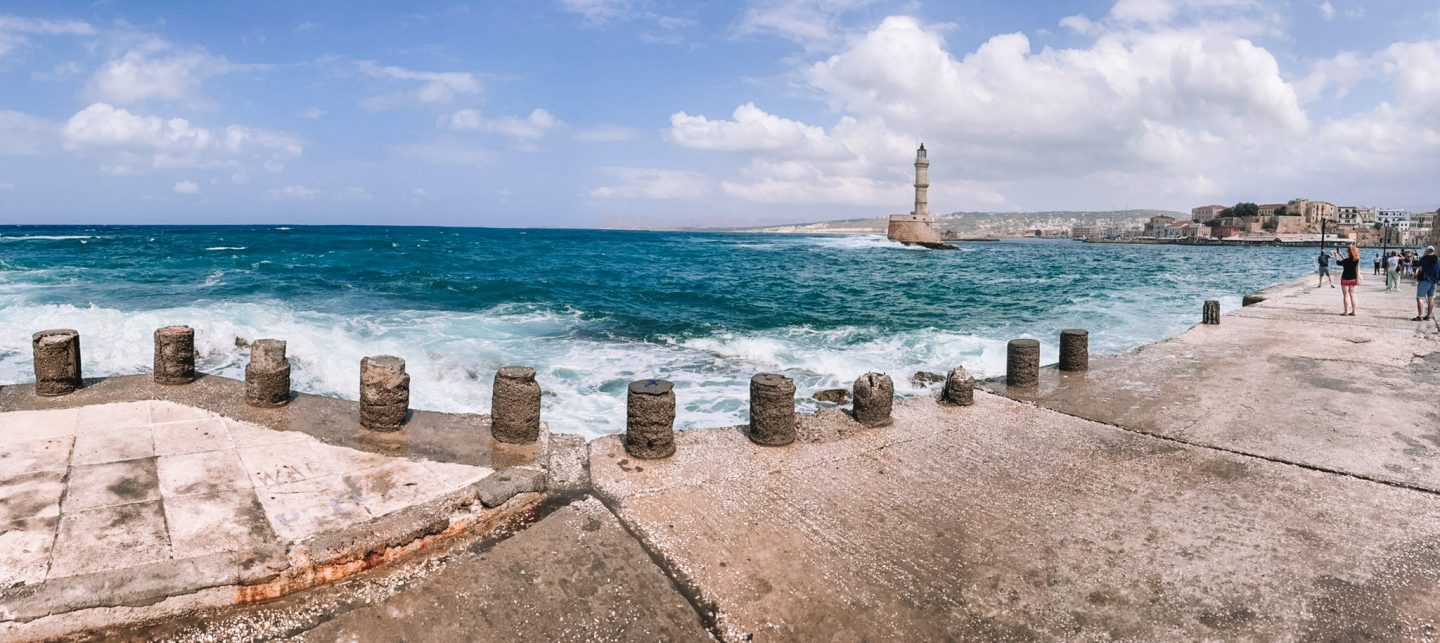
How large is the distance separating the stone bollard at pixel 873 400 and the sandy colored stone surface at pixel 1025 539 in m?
0.34

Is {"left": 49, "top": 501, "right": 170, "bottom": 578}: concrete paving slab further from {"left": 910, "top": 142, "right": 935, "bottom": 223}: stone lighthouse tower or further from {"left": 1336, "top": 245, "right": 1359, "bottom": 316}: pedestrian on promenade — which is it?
{"left": 910, "top": 142, "right": 935, "bottom": 223}: stone lighthouse tower

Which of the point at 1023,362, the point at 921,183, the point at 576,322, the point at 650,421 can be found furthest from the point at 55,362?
the point at 921,183

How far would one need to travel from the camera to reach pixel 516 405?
5867 millimetres

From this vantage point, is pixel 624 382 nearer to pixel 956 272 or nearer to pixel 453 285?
pixel 453 285

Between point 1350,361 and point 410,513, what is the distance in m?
11.7

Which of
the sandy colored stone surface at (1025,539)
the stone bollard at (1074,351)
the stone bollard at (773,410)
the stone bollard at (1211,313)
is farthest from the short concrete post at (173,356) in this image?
the stone bollard at (1211,313)

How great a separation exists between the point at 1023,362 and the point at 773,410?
369 cm

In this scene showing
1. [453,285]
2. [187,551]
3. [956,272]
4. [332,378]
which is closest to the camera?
[187,551]

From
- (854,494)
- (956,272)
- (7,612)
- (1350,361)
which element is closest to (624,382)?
(854,494)

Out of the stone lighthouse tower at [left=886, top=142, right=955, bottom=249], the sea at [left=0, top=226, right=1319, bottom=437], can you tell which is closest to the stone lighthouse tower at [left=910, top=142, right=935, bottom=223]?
the stone lighthouse tower at [left=886, top=142, right=955, bottom=249]

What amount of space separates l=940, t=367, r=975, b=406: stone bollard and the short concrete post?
7741 millimetres

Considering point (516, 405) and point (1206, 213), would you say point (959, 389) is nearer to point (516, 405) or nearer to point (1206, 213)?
point (516, 405)

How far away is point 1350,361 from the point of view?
9.51 m

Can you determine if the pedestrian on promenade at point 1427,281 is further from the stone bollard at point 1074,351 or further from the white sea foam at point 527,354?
the stone bollard at point 1074,351
